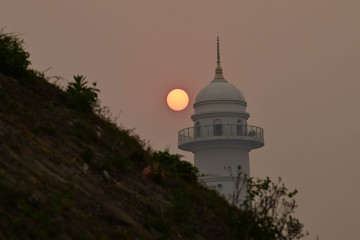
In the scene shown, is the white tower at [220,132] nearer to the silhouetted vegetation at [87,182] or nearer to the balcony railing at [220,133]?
the balcony railing at [220,133]

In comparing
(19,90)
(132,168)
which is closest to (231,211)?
(132,168)

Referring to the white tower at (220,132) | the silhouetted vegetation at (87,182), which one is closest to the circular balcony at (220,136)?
the white tower at (220,132)

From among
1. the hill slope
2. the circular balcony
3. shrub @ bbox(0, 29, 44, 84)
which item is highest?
the circular balcony

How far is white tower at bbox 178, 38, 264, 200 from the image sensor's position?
9006cm

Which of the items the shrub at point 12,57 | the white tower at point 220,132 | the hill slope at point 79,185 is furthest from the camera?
the white tower at point 220,132

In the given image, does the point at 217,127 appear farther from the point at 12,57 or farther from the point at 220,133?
the point at 12,57

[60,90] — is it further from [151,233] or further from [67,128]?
[151,233]

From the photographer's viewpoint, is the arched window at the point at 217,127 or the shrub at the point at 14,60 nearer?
the shrub at the point at 14,60

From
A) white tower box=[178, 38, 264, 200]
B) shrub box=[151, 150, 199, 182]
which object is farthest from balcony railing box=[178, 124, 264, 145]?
shrub box=[151, 150, 199, 182]

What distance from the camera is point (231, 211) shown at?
1675 centimetres

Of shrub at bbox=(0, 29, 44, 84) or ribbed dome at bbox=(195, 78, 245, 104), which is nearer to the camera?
shrub at bbox=(0, 29, 44, 84)

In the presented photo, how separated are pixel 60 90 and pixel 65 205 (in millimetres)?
6785

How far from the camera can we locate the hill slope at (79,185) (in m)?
11.0

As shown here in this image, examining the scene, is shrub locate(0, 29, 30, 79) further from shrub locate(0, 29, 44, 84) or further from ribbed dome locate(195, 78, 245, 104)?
ribbed dome locate(195, 78, 245, 104)
